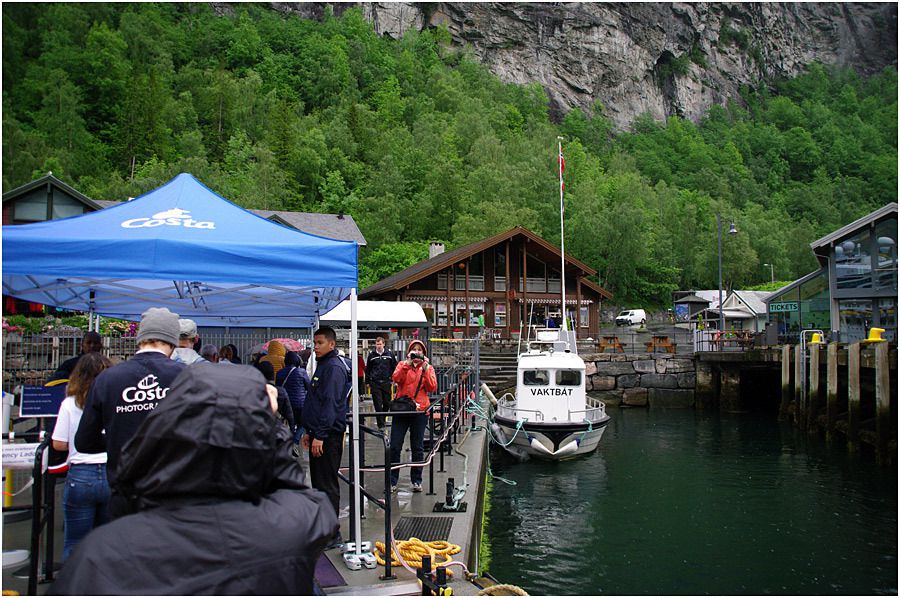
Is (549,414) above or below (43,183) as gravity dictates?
below

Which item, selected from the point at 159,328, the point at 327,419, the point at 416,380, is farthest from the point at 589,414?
the point at 159,328

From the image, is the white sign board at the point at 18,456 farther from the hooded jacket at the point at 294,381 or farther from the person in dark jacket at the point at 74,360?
the hooded jacket at the point at 294,381

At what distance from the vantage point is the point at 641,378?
31109 mm

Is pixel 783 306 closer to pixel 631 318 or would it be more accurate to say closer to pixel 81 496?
pixel 631 318

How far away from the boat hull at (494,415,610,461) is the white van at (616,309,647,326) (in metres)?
40.9

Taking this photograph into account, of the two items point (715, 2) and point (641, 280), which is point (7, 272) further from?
point (715, 2)

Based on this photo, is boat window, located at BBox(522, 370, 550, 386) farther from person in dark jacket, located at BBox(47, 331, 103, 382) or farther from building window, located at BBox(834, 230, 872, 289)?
building window, located at BBox(834, 230, 872, 289)

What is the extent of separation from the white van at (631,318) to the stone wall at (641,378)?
24708 millimetres

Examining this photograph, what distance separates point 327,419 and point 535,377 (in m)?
11.8

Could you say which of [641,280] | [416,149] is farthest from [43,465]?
[416,149]

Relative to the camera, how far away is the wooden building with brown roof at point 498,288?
35.5 metres

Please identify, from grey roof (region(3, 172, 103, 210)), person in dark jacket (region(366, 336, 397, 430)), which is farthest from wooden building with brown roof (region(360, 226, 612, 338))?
person in dark jacket (region(366, 336, 397, 430))

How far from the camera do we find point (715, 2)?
466ft

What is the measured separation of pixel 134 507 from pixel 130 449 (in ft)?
Result: 1.12
